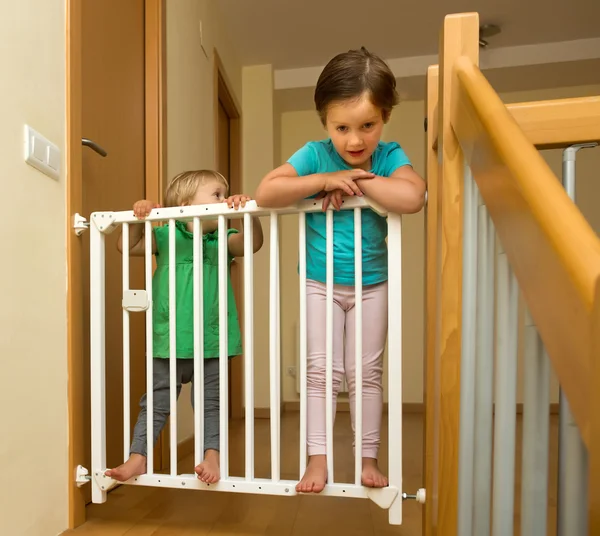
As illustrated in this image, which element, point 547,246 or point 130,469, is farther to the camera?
point 130,469

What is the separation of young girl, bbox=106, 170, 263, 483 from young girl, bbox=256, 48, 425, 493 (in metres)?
0.22

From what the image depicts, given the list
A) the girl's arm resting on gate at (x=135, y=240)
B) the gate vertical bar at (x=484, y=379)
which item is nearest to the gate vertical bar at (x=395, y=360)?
the gate vertical bar at (x=484, y=379)

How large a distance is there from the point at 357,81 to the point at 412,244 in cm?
277

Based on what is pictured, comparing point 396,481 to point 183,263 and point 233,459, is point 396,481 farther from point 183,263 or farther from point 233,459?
point 233,459

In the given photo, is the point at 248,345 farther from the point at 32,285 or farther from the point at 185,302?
the point at 32,285

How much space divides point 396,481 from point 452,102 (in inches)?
31.9

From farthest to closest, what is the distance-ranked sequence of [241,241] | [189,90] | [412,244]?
1. [412,244]
2. [189,90]
3. [241,241]

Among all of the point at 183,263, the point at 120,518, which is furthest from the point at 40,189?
the point at 120,518

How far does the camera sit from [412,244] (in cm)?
385

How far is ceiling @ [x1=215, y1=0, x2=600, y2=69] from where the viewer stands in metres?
3.12

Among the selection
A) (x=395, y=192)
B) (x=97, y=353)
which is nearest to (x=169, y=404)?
(x=97, y=353)

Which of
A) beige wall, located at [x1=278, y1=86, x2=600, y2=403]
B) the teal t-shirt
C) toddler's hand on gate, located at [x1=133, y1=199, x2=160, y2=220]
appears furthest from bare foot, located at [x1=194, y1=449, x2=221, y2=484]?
beige wall, located at [x1=278, y1=86, x2=600, y2=403]

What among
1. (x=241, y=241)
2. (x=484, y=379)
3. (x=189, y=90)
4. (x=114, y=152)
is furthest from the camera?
(x=189, y=90)

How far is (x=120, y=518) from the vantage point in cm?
141
